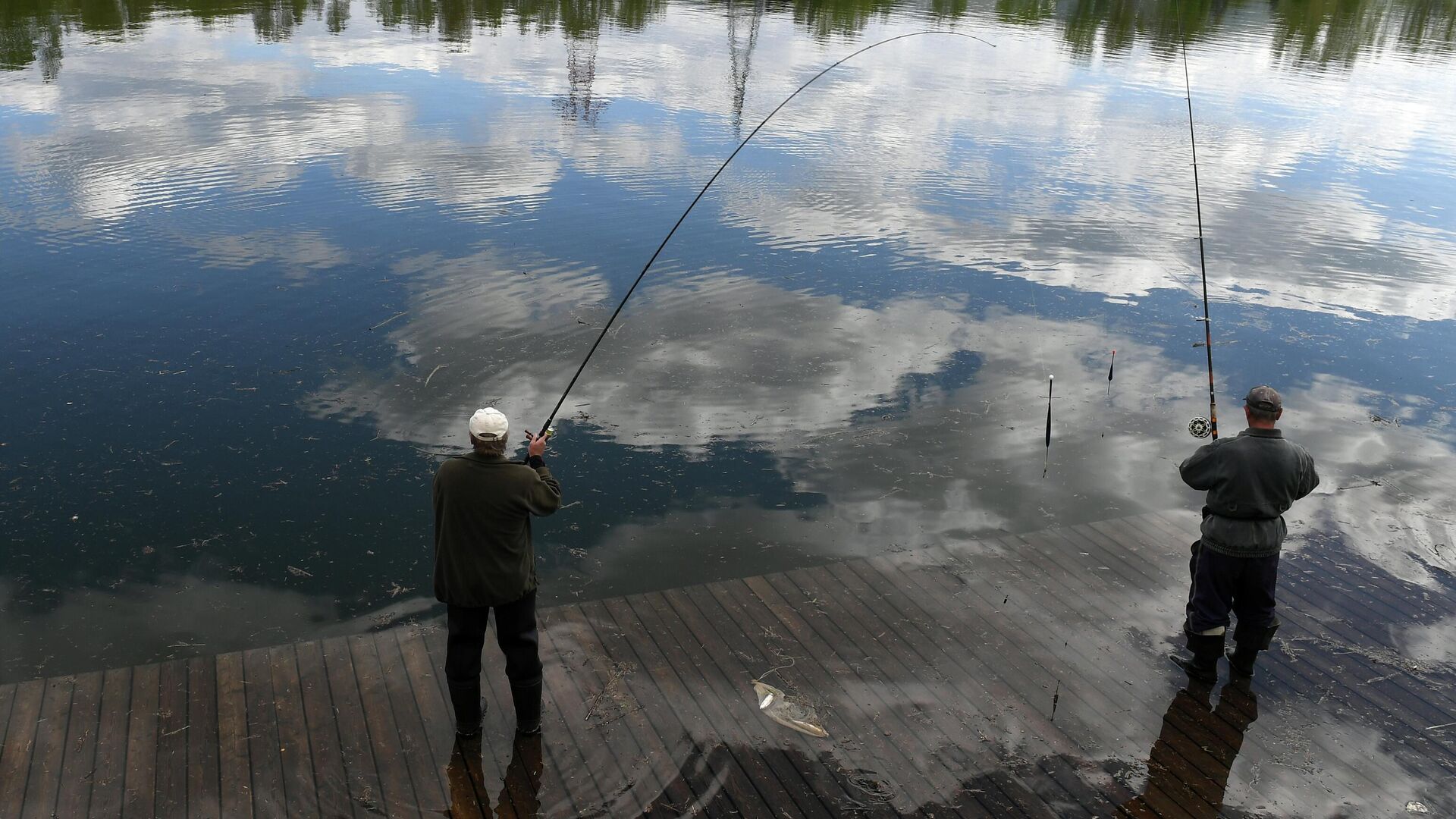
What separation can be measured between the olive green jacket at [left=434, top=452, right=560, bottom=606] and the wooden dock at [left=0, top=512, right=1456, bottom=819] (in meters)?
0.67

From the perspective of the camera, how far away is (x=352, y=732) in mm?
4152

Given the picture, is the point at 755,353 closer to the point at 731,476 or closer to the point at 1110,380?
the point at 731,476

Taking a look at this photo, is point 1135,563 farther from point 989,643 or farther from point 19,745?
point 19,745

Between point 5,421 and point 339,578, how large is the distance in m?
2.78

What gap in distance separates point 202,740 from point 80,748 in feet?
1.36

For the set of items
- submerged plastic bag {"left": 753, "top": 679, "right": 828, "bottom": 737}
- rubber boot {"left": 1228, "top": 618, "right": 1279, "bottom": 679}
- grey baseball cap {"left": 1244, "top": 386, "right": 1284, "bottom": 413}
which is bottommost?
submerged plastic bag {"left": 753, "top": 679, "right": 828, "bottom": 737}

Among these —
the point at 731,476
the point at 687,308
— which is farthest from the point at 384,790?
the point at 687,308

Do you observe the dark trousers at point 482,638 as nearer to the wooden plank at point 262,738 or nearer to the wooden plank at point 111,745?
the wooden plank at point 262,738

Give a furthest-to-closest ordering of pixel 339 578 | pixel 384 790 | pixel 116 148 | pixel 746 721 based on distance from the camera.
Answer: pixel 116 148, pixel 339 578, pixel 746 721, pixel 384 790

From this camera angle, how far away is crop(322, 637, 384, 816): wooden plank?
3.86m

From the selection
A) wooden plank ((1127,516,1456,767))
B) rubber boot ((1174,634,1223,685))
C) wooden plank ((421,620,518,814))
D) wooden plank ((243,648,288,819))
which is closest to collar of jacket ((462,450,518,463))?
wooden plank ((421,620,518,814))

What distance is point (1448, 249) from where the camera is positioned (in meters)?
11.8

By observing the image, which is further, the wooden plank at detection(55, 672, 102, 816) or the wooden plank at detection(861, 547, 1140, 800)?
the wooden plank at detection(861, 547, 1140, 800)

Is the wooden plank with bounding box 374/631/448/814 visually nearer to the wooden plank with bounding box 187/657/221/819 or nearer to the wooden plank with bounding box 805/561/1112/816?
the wooden plank with bounding box 187/657/221/819
